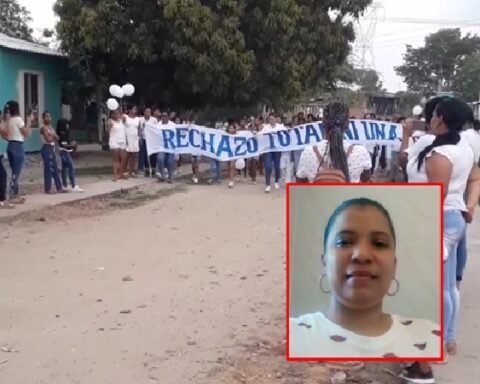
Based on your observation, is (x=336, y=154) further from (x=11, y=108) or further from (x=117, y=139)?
(x=117, y=139)

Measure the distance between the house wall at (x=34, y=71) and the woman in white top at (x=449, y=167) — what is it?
1668 cm

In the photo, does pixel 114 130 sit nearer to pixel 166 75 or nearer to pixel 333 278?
pixel 166 75

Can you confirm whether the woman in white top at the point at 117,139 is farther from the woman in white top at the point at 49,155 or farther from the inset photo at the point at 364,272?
the inset photo at the point at 364,272

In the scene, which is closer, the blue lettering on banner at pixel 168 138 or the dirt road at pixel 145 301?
the dirt road at pixel 145 301

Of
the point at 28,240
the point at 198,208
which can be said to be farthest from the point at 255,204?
the point at 28,240

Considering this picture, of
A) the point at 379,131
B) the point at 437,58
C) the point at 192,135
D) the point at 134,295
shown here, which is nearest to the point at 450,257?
the point at 134,295

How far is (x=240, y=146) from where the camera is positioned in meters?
16.2

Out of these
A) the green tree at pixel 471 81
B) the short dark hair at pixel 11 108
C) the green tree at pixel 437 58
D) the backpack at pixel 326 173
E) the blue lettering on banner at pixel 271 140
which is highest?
the green tree at pixel 437 58

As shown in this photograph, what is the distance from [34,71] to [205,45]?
5882 millimetres

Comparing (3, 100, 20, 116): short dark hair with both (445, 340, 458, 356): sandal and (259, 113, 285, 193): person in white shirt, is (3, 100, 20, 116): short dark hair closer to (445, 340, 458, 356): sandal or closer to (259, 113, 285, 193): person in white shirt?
(259, 113, 285, 193): person in white shirt

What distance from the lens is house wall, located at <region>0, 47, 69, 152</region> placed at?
20062 mm

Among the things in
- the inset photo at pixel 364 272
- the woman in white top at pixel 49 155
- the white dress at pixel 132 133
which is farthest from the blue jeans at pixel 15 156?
the inset photo at pixel 364 272

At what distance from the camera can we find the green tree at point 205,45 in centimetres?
1938

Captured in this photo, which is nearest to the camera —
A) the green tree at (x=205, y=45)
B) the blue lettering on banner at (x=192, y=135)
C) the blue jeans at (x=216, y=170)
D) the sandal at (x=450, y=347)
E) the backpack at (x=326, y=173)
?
the backpack at (x=326, y=173)
